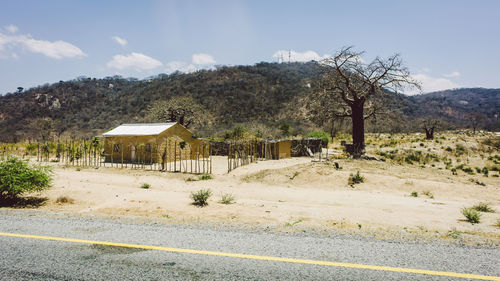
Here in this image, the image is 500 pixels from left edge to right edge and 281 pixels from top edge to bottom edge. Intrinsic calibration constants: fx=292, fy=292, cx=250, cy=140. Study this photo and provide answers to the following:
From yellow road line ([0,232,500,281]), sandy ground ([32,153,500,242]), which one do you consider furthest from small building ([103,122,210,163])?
yellow road line ([0,232,500,281])

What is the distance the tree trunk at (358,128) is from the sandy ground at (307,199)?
2938 mm

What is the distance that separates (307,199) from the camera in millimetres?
11766

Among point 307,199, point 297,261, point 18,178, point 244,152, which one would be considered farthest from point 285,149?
point 297,261

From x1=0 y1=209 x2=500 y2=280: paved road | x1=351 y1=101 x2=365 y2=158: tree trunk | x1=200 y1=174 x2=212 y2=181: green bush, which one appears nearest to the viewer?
x1=0 y1=209 x2=500 y2=280: paved road

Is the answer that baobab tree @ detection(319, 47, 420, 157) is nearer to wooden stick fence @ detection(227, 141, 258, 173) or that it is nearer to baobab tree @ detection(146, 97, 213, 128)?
wooden stick fence @ detection(227, 141, 258, 173)

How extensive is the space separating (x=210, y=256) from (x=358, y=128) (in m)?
20.2

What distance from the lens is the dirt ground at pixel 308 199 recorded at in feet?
24.1

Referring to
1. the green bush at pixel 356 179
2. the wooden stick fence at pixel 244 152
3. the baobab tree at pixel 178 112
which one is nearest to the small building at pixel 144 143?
the wooden stick fence at pixel 244 152

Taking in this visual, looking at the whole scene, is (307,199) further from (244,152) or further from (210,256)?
(244,152)

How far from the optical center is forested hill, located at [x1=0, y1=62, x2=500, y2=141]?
5681cm

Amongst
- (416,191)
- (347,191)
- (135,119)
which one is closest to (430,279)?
(347,191)

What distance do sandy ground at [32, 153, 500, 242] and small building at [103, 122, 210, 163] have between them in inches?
220

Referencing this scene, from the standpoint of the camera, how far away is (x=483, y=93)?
117312mm

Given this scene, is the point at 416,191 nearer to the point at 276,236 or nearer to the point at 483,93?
the point at 276,236
